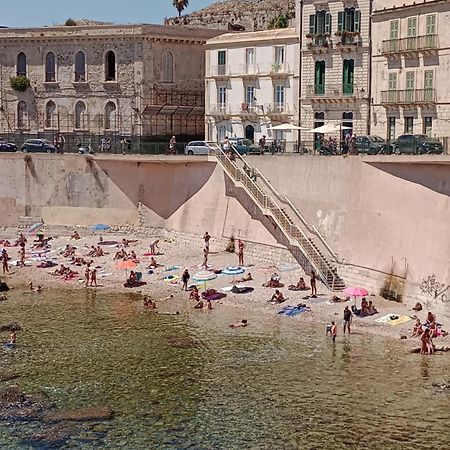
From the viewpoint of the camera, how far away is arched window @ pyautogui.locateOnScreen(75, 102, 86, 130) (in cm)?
6094

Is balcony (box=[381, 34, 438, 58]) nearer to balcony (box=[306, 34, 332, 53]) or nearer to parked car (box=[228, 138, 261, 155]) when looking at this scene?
balcony (box=[306, 34, 332, 53])

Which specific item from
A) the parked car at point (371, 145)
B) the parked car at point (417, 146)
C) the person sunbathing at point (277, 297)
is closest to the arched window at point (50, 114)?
the parked car at point (371, 145)

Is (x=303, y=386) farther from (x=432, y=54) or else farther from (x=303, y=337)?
(x=432, y=54)

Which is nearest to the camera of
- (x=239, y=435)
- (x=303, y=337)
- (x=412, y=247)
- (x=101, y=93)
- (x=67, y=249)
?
(x=239, y=435)

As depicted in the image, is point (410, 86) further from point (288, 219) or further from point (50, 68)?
point (50, 68)

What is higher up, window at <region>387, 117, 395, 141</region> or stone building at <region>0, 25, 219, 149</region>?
stone building at <region>0, 25, 219, 149</region>

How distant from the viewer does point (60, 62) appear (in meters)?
60.8

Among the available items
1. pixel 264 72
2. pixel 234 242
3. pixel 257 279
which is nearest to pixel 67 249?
pixel 234 242

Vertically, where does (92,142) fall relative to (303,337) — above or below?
above

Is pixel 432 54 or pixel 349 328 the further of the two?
pixel 432 54

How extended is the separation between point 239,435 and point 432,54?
84.4 ft

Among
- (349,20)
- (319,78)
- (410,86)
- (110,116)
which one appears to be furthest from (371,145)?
(110,116)

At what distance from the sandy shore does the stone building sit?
11.4 metres

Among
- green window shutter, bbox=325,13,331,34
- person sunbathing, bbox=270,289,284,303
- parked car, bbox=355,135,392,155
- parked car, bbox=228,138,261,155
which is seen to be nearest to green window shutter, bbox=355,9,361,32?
green window shutter, bbox=325,13,331,34
